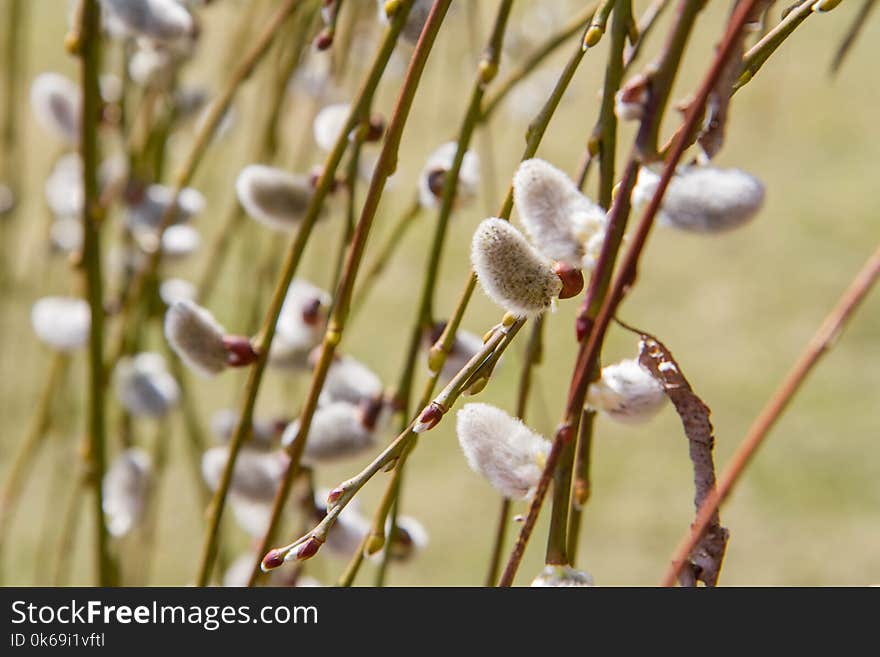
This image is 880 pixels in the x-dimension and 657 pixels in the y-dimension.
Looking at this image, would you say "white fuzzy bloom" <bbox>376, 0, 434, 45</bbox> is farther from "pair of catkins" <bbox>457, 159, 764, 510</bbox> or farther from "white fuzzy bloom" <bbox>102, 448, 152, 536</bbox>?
"white fuzzy bloom" <bbox>102, 448, 152, 536</bbox>

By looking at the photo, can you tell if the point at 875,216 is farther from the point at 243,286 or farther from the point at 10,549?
the point at 10,549

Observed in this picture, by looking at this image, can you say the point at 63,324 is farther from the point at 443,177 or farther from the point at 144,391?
the point at 443,177

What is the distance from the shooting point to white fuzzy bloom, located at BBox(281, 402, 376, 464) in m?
0.48

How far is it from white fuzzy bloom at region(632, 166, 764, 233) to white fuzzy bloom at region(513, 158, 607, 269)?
0.06 m

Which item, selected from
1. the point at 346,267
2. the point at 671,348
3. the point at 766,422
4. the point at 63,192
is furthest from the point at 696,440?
the point at 671,348

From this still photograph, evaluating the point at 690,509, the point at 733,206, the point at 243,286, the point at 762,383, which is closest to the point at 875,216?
the point at 762,383

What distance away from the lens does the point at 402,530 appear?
52 cm

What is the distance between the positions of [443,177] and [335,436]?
0.38 ft

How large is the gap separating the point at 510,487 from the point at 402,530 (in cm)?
21

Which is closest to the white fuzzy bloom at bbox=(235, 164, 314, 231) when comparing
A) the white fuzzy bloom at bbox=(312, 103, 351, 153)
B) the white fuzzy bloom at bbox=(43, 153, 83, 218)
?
the white fuzzy bloom at bbox=(312, 103, 351, 153)

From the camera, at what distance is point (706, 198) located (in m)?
0.38

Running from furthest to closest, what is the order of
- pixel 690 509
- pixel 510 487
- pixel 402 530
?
1. pixel 690 509
2. pixel 402 530
3. pixel 510 487

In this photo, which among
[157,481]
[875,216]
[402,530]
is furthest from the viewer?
[875,216]

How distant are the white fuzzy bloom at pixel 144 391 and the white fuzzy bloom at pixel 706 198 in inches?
14.4
